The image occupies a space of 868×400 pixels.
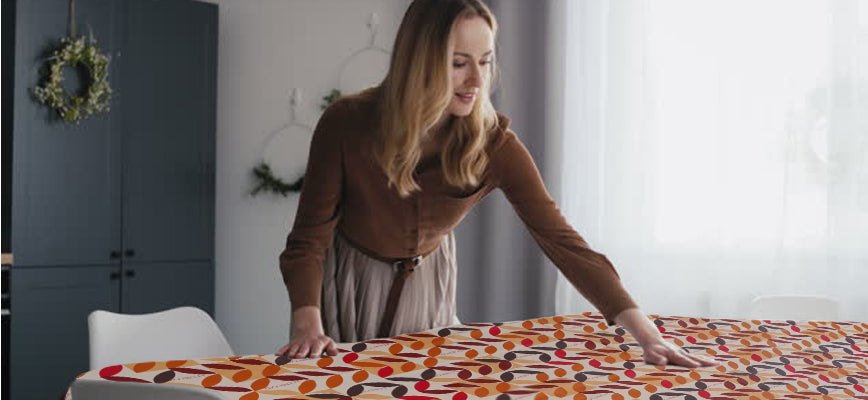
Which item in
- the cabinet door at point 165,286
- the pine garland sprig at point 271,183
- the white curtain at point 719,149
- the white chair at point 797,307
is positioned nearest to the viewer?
the white chair at point 797,307

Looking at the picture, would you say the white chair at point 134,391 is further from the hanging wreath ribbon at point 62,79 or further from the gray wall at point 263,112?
the gray wall at point 263,112

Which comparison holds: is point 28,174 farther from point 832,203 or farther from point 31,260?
point 832,203

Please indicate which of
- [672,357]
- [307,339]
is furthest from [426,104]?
[672,357]

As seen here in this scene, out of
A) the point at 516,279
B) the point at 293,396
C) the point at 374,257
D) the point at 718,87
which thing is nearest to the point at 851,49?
the point at 718,87

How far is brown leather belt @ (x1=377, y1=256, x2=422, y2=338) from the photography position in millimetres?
1985

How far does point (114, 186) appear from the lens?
402cm

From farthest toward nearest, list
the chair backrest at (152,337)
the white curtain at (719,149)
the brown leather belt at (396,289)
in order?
1. the white curtain at (719,149)
2. the chair backrest at (152,337)
3. the brown leather belt at (396,289)

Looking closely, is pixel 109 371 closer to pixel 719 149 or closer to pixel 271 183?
pixel 719 149

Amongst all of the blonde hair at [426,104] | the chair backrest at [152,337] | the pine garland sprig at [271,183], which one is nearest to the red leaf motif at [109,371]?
the blonde hair at [426,104]

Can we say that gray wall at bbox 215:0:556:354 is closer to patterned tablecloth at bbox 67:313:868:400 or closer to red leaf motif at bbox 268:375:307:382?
patterned tablecloth at bbox 67:313:868:400

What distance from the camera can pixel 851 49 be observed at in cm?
332

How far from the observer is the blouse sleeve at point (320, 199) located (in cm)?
179

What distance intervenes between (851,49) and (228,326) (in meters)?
3.09

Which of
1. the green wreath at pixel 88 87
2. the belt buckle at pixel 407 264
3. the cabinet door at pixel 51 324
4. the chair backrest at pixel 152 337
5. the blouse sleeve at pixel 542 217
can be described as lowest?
the cabinet door at pixel 51 324
